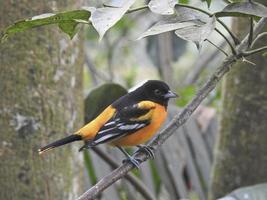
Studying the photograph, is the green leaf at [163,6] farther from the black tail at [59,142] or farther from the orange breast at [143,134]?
the orange breast at [143,134]

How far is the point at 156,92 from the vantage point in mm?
3592

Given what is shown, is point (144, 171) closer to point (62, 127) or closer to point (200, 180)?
point (200, 180)

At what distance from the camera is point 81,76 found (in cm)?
324

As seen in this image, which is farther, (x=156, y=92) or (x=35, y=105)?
(x=156, y=92)

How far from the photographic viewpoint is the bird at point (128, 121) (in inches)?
119

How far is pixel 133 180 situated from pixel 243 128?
0.71 meters

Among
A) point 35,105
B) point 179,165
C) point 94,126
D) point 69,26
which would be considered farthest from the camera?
point 179,165

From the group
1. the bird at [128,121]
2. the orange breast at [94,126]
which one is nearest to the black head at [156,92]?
the bird at [128,121]

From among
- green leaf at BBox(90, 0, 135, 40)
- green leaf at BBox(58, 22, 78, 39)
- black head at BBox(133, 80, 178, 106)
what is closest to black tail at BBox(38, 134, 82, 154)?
black head at BBox(133, 80, 178, 106)

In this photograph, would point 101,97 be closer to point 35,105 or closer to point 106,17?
point 35,105

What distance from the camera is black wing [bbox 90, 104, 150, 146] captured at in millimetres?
3025

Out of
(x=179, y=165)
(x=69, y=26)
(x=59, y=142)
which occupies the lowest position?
(x=179, y=165)

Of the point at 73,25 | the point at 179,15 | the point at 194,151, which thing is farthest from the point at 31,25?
the point at 194,151

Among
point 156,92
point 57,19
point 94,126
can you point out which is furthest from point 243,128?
point 57,19
